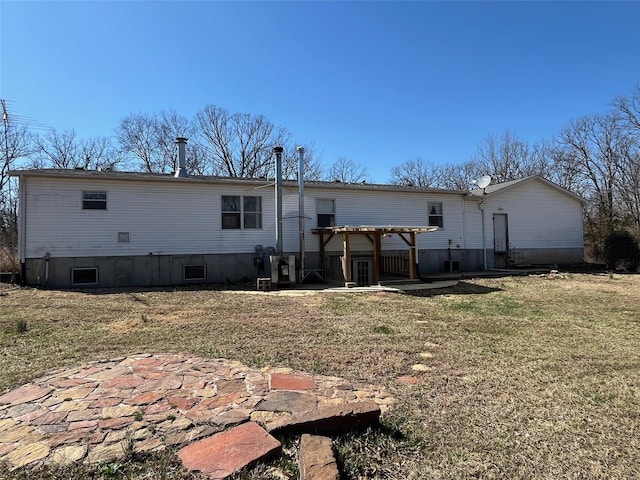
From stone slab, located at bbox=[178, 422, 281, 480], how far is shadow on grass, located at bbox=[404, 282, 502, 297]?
7.87 m

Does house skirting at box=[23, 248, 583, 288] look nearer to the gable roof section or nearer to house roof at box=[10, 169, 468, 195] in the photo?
house roof at box=[10, 169, 468, 195]

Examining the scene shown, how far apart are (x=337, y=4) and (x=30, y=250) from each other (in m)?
10.8

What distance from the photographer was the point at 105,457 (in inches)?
85.4

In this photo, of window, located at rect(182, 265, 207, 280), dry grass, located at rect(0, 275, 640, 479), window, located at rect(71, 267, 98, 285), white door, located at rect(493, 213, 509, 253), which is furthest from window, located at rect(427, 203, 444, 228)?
window, located at rect(71, 267, 98, 285)

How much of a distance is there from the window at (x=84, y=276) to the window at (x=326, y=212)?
24.5ft

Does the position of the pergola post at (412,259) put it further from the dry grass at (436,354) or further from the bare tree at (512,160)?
the bare tree at (512,160)

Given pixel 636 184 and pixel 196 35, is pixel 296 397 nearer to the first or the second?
pixel 196 35

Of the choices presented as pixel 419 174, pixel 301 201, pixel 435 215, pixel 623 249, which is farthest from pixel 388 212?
pixel 419 174

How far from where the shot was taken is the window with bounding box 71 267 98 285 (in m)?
11.1

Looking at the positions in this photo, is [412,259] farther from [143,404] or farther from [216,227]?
[143,404]

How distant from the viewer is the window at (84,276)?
36.4 ft

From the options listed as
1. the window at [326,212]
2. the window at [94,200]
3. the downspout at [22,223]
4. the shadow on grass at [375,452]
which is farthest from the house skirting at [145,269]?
the shadow on grass at [375,452]

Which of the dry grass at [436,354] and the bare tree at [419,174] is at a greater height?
the bare tree at [419,174]

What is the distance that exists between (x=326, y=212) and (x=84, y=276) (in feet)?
26.7
